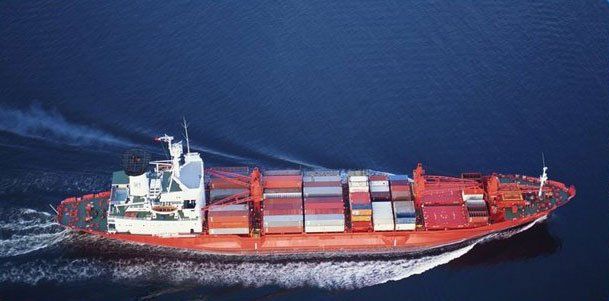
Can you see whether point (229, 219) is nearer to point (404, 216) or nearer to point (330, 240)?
point (330, 240)

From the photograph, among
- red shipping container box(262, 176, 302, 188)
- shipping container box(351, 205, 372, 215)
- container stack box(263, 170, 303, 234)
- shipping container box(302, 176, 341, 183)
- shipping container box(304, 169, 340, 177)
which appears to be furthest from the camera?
shipping container box(304, 169, 340, 177)

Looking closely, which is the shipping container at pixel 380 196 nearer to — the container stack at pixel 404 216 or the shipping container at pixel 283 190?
the container stack at pixel 404 216

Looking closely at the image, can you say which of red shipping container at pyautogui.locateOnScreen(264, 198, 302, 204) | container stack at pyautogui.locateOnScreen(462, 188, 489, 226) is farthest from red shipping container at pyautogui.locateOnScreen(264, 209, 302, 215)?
container stack at pyautogui.locateOnScreen(462, 188, 489, 226)

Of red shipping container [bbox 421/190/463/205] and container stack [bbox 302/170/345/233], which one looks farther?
red shipping container [bbox 421/190/463/205]

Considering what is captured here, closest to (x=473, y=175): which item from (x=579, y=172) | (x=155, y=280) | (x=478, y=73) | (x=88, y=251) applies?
(x=579, y=172)

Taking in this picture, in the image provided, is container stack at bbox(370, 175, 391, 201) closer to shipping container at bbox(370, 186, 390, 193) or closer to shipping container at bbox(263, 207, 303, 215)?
shipping container at bbox(370, 186, 390, 193)

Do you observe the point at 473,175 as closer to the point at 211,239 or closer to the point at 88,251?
the point at 211,239
